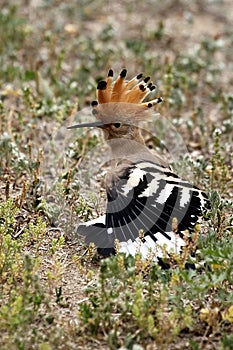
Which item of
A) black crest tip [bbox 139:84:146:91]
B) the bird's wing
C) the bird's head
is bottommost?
the bird's wing

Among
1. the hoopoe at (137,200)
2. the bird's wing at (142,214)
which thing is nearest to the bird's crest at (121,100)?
the hoopoe at (137,200)

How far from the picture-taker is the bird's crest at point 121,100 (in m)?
4.02

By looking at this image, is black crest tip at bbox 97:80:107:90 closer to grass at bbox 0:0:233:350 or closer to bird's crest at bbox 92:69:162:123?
bird's crest at bbox 92:69:162:123

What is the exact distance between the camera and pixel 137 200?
3.71m

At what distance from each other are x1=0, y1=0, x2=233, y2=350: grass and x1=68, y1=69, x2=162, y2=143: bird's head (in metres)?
0.40

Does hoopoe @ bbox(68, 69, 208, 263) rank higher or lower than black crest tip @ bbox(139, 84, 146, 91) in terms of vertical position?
lower

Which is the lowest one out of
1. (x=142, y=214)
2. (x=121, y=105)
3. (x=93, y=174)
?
(x=142, y=214)

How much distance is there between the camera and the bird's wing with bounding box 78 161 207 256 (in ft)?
11.9

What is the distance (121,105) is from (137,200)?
640 millimetres

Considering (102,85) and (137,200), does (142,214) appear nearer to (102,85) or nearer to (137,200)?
(137,200)

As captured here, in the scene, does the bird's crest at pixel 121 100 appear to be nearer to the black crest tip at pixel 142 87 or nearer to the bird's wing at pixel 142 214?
the black crest tip at pixel 142 87

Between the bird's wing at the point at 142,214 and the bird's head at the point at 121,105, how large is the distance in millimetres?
418

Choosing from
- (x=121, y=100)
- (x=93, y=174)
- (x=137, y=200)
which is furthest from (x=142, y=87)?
(x=93, y=174)

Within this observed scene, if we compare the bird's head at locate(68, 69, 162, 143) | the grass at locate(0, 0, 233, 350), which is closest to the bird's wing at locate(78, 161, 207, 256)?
the grass at locate(0, 0, 233, 350)
